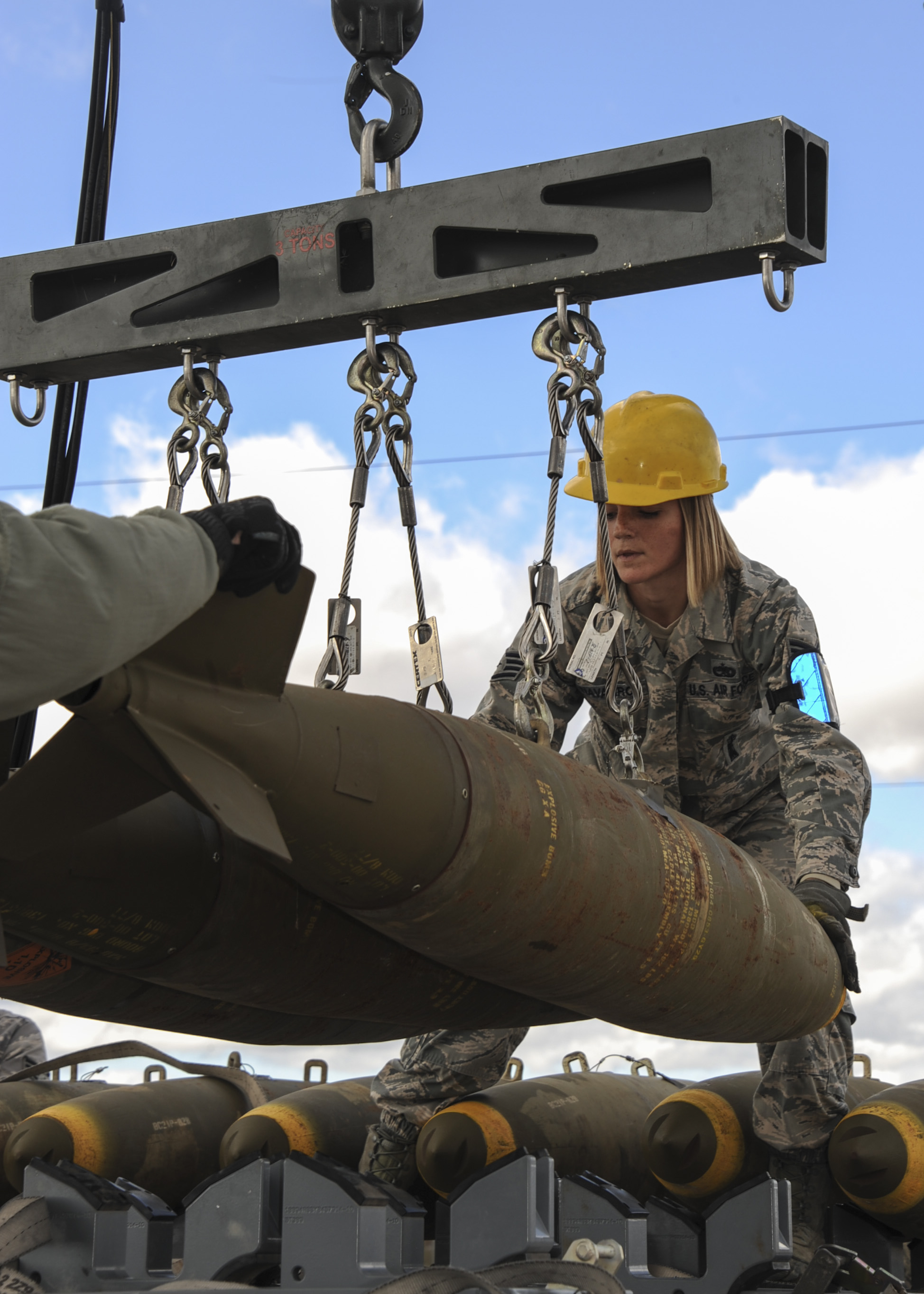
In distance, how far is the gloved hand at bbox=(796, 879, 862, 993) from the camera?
353cm

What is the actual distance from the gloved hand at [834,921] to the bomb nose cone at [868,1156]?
562 millimetres

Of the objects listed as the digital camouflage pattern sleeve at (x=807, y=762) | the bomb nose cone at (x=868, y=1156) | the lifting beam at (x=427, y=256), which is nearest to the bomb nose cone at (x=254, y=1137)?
the bomb nose cone at (x=868, y=1156)

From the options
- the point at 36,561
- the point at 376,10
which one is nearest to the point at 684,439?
the point at 376,10

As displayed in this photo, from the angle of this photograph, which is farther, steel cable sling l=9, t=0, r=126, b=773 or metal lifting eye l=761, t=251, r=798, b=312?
steel cable sling l=9, t=0, r=126, b=773

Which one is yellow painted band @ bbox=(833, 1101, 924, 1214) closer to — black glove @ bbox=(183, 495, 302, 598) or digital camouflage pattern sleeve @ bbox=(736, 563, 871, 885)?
digital camouflage pattern sleeve @ bbox=(736, 563, 871, 885)

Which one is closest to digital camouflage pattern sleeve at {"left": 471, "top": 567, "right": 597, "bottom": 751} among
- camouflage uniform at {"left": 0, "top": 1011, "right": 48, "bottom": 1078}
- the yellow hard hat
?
the yellow hard hat

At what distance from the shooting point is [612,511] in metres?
4.32

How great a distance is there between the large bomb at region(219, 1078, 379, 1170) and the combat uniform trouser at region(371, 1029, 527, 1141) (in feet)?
0.86

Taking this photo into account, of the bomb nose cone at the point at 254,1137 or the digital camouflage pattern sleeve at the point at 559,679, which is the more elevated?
the digital camouflage pattern sleeve at the point at 559,679

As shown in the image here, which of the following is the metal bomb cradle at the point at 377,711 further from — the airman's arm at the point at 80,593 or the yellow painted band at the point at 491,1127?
the yellow painted band at the point at 491,1127

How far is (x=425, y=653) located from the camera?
3.20m

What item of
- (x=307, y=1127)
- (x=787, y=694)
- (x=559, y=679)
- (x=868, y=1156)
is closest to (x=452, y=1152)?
(x=307, y=1127)

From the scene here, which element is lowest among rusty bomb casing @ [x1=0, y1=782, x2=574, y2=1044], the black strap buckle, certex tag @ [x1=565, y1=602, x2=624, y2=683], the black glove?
rusty bomb casing @ [x1=0, y1=782, x2=574, y2=1044]

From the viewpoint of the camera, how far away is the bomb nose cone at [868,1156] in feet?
12.5
